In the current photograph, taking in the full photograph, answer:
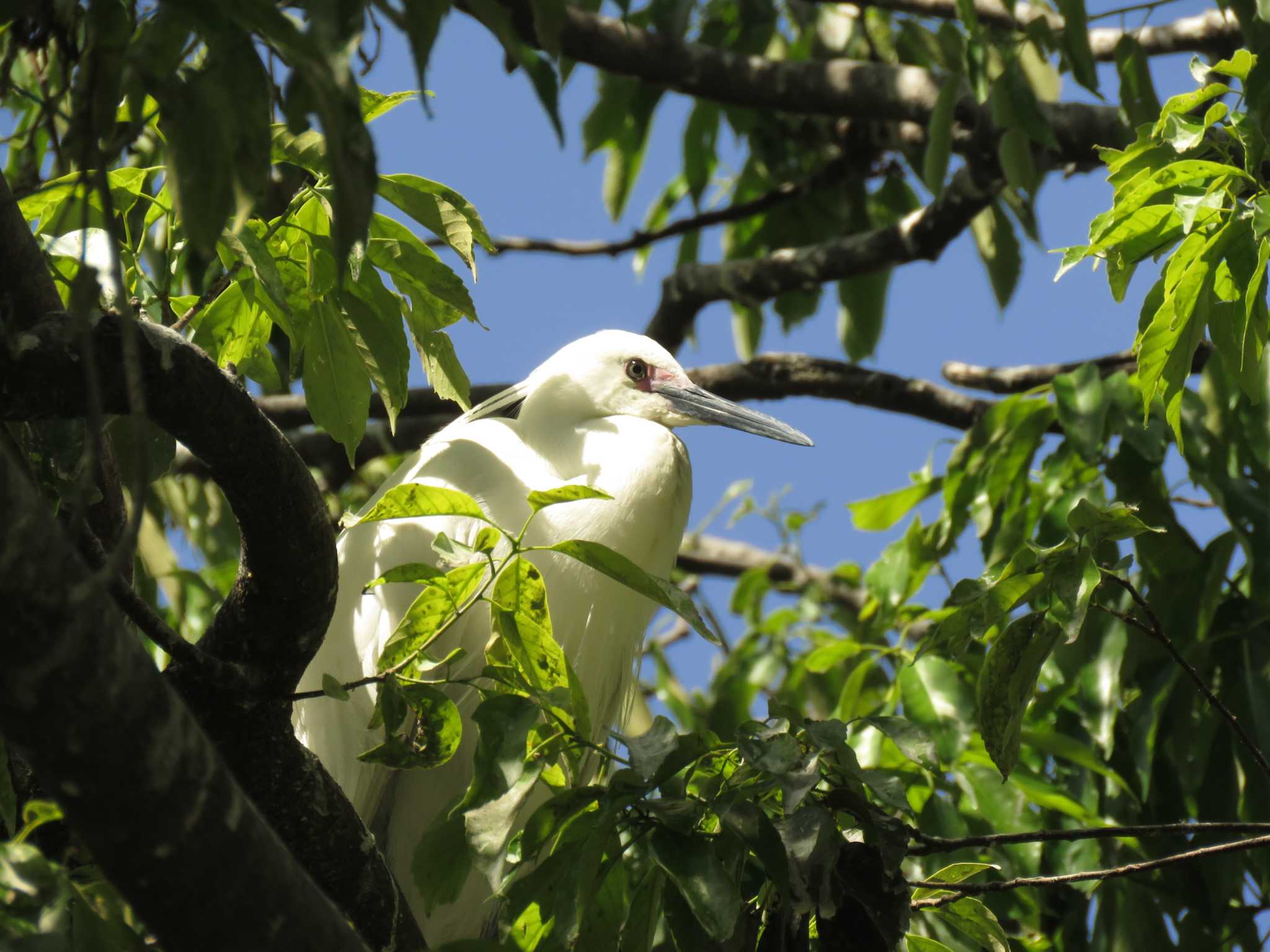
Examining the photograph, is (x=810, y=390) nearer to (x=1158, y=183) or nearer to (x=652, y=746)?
(x=1158, y=183)

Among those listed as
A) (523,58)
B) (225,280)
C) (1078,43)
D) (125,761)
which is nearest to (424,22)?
(523,58)

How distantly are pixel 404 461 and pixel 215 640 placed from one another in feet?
3.74

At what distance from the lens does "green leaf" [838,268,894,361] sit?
4.04 metres

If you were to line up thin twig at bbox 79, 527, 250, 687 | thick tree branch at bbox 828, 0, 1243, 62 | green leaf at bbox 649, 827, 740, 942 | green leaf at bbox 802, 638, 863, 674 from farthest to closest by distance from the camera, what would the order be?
thick tree branch at bbox 828, 0, 1243, 62, green leaf at bbox 802, 638, 863, 674, thin twig at bbox 79, 527, 250, 687, green leaf at bbox 649, 827, 740, 942

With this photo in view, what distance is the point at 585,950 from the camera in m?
1.50

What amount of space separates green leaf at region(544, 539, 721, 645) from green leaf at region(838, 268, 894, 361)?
268 centimetres

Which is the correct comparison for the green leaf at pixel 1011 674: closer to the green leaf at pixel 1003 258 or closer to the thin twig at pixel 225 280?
the thin twig at pixel 225 280

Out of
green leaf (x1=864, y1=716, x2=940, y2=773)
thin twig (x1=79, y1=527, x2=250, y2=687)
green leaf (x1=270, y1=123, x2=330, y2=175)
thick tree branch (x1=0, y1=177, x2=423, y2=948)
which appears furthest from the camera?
green leaf (x1=270, y1=123, x2=330, y2=175)

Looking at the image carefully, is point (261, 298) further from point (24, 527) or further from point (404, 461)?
point (404, 461)

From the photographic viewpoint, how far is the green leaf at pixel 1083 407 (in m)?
2.55

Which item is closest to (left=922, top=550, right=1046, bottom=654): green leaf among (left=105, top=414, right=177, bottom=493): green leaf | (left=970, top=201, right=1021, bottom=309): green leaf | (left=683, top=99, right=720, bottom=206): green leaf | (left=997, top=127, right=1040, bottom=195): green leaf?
(left=105, top=414, right=177, bottom=493): green leaf

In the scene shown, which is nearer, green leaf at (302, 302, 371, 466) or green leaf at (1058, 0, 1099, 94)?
green leaf at (302, 302, 371, 466)

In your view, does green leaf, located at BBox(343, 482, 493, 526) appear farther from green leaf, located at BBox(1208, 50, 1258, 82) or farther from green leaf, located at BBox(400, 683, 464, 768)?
green leaf, located at BBox(1208, 50, 1258, 82)

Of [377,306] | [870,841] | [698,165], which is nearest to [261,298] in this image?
[377,306]
